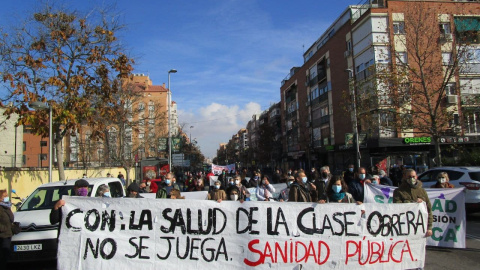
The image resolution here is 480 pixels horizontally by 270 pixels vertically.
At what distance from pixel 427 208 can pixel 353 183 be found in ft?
9.19

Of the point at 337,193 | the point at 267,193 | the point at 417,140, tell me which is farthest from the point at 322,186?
the point at 417,140

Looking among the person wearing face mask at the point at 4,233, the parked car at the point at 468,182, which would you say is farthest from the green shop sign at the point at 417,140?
the person wearing face mask at the point at 4,233

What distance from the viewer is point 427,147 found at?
113ft

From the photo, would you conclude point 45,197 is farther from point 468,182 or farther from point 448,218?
point 468,182

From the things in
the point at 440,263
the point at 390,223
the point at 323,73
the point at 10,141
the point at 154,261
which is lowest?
the point at 440,263

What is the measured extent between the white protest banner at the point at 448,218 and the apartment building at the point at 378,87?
41.3 ft

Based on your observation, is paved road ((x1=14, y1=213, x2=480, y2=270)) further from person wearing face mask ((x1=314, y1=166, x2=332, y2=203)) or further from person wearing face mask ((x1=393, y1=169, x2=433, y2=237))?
person wearing face mask ((x1=314, y1=166, x2=332, y2=203))

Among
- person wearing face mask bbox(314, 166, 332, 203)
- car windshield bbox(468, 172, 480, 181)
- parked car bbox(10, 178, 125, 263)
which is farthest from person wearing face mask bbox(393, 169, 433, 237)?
car windshield bbox(468, 172, 480, 181)

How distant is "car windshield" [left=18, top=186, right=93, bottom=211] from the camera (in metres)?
7.79

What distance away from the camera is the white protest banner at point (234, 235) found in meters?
5.50

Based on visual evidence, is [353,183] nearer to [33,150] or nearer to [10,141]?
[10,141]

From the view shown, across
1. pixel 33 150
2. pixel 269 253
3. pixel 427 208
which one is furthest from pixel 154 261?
pixel 33 150

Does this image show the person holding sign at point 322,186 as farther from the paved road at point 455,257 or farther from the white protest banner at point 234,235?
the paved road at point 455,257

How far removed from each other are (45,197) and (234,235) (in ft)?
15.9
